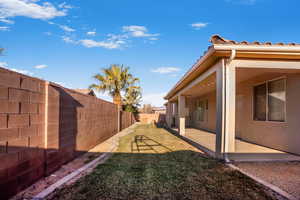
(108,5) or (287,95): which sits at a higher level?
(108,5)

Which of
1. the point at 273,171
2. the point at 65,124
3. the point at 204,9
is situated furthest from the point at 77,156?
the point at 204,9

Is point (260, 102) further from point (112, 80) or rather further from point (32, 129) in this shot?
point (112, 80)

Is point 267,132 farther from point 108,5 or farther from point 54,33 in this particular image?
point 54,33

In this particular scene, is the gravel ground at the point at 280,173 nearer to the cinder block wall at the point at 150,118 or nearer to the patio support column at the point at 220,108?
the patio support column at the point at 220,108

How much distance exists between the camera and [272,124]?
6.09 metres

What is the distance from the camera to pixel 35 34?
34.5ft

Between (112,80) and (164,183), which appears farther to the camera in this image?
(112,80)

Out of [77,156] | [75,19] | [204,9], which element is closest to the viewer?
[77,156]

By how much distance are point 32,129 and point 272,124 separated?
7131 millimetres

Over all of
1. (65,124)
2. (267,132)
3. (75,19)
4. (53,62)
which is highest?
(75,19)

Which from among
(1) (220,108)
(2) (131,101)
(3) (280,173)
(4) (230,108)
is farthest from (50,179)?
(2) (131,101)

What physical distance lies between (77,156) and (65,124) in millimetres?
1405

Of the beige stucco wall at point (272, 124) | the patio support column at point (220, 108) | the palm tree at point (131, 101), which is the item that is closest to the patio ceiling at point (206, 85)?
the patio support column at point (220, 108)

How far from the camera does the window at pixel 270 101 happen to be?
5.75 meters
